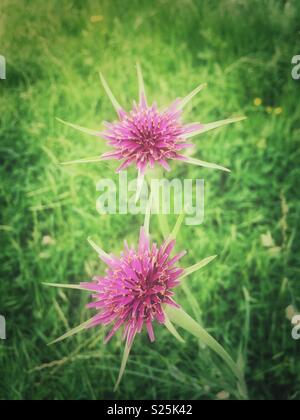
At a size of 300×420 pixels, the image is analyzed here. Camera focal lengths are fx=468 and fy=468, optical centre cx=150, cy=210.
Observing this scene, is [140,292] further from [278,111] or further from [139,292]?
[278,111]

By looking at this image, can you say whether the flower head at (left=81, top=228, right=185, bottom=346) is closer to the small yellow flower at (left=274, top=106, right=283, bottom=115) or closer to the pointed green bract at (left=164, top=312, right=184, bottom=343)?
the pointed green bract at (left=164, top=312, right=184, bottom=343)

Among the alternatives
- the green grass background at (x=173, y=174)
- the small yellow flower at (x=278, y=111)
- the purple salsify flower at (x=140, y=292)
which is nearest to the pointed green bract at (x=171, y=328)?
the purple salsify flower at (x=140, y=292)

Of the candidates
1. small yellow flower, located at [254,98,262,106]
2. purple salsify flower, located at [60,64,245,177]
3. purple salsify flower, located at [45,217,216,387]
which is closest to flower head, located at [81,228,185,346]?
purple salsify flower, located at [45,217,216,387]

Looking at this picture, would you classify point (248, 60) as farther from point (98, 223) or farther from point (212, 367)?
point (212, 367)

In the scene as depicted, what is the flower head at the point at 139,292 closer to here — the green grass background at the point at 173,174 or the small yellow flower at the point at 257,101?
the green grass background at the point at 173,174

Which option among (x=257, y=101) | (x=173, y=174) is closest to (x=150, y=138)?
(x=173, y=174)
